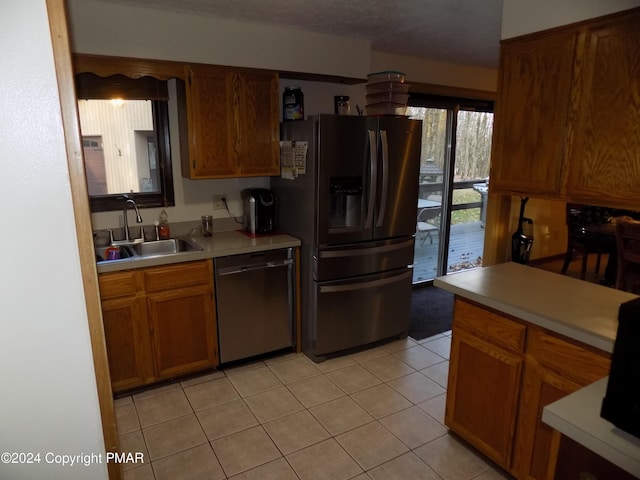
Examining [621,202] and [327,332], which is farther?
[327,332]

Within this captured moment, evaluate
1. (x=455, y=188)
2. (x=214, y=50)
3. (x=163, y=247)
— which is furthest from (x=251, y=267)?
(x=455, y=188)

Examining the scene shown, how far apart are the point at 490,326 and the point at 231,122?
2.11 metres

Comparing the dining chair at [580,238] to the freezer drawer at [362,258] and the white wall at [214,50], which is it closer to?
the freezer drawer at [362,258]

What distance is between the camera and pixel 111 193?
9.75 ft

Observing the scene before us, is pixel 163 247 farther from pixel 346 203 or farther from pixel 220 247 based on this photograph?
pixel 346 203

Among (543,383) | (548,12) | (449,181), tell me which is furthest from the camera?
(449,181)

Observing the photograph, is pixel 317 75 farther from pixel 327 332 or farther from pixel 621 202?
pixel 621 202

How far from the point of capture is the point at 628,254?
323 cm

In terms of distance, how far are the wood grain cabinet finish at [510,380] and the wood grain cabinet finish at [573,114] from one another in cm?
68

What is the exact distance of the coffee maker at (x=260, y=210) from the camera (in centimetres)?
312

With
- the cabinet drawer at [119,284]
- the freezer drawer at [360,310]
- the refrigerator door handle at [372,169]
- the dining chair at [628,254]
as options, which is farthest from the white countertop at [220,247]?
the dining chair at [628,254]

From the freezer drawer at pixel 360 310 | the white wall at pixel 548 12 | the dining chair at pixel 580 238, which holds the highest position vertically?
the white wall at pixel 548 12

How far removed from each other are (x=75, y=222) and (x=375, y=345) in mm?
2729

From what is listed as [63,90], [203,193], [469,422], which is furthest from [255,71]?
[469,422]
